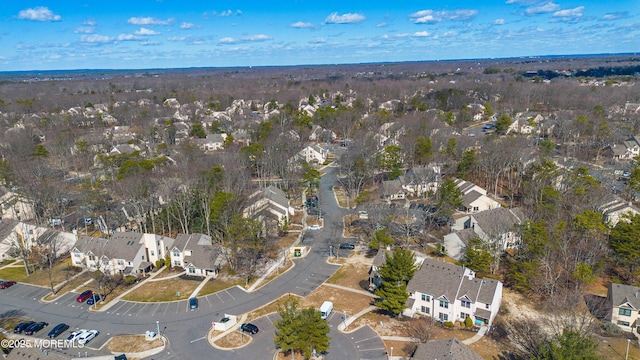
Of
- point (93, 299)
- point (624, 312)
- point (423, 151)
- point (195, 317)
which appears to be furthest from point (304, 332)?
point (423, 151)

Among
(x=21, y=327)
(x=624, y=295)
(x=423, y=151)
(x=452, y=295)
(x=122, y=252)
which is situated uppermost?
(x=423, y=151)

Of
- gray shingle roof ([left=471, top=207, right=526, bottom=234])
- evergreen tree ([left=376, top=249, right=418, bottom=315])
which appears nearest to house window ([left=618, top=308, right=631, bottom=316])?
gray shingle roof ([left=471, top=207, right=526, bottom=234])

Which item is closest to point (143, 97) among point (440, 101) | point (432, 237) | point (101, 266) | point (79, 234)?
point (440, 101)

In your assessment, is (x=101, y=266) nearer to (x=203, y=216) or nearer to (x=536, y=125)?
(x=203, y=216)

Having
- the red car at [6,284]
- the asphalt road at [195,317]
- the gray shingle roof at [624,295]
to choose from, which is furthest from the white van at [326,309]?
the red car at [6,284]

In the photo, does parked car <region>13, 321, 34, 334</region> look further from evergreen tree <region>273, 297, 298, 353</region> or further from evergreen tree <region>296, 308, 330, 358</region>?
evergreen tree <region>296, 308, 330, 358</region>

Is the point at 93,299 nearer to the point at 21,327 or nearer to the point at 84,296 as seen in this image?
the point at 84,296
